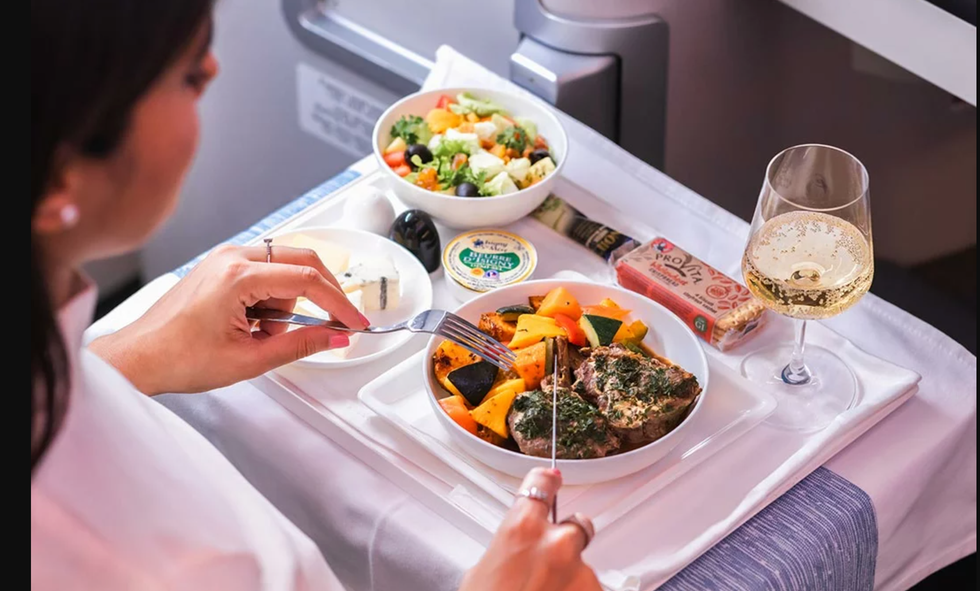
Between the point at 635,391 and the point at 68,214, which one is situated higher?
the point at 68,214

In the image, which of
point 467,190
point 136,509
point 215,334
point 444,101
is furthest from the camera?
point 444,101

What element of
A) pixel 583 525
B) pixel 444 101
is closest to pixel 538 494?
pixel 583 525

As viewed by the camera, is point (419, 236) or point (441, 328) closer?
point (441, 328)

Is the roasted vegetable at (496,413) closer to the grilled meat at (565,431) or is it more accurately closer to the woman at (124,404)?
the grilled meat at (565,431)

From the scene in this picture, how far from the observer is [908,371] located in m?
1.20

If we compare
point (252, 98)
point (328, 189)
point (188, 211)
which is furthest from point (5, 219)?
point (188, 211)

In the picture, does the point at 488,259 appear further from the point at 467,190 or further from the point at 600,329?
the point at 600,329

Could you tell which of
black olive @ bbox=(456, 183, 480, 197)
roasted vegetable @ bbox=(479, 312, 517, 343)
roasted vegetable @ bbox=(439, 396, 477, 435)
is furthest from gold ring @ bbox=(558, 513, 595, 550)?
black olive @ bbox=(456, 183, 480, 197)

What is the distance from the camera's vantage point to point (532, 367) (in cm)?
112

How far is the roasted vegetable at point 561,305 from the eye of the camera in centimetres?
121

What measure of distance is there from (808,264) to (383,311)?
1.65 ft

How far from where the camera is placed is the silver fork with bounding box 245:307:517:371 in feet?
3.73

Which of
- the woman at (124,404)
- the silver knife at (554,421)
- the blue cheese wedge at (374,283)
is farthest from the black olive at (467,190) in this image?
the woman at (124,404)

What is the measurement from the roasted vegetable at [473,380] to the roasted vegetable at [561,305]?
0.38 feet
